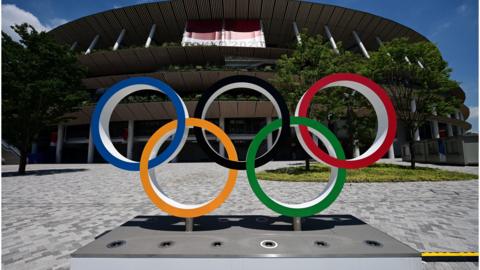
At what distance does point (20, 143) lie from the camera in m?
16.8

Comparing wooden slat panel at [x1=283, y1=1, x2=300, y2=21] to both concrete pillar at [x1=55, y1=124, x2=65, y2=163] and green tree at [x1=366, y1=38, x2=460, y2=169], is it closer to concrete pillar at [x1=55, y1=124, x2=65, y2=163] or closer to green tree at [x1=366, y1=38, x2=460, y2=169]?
green tree at [x1=366, y1=38, x2=460, y2=169]

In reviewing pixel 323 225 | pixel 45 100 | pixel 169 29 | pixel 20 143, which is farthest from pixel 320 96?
pixel 169 29

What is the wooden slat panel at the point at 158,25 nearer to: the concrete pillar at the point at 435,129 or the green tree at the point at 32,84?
the green tree at the point at 32,84

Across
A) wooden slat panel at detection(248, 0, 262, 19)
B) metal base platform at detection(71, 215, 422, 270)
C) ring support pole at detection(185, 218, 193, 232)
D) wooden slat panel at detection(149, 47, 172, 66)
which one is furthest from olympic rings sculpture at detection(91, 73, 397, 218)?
wooden slat panel at detection(248, 0, 262, 19)

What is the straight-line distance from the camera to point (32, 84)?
51.3ft

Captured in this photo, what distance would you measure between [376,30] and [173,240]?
137 feet

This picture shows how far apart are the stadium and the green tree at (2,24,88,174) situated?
924 centimetres

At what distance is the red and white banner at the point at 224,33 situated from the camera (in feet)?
98.6

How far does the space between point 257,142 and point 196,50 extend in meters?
27.4

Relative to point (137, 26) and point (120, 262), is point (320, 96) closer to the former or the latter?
point (120, 262)

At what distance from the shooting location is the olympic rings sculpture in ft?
13.4

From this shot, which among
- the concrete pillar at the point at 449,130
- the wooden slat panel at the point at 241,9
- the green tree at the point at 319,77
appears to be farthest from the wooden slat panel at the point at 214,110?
the concrete pillar at the point at 449,130

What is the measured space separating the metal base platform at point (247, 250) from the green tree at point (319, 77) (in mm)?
12282

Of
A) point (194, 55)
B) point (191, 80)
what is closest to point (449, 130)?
point (191, 80)
